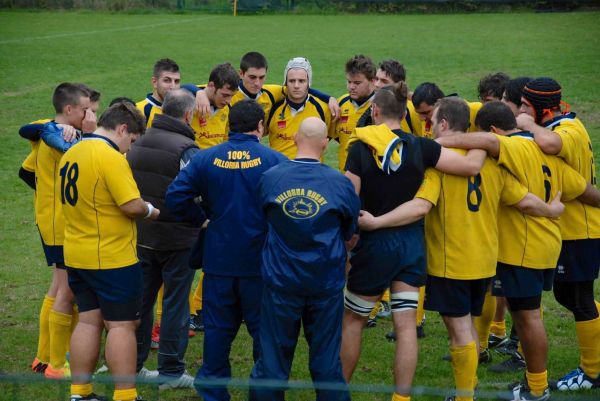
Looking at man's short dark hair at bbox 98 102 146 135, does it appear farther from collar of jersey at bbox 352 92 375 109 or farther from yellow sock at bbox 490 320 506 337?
yellow sock at bbox 490 320 506 337

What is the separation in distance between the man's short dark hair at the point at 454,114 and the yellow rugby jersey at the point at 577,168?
807 millimetres

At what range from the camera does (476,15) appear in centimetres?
3525

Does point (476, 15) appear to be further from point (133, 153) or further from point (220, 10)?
point (133, 153)

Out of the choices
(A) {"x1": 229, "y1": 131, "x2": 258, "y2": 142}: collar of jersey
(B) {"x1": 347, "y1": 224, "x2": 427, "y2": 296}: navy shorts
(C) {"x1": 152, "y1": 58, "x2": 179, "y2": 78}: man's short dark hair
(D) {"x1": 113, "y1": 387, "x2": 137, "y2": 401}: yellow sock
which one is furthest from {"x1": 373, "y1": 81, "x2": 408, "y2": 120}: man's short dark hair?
(C) {"x1": 152, "y1": 58, "x2": 179, "y2": 78}: man's short dark hair

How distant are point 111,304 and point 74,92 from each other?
192 centimetres

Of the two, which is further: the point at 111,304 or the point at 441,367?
the point at 441,367

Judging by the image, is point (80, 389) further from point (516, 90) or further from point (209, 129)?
point (516, 90)

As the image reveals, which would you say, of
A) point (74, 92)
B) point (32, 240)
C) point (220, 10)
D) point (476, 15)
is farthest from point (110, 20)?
point (74, 92)

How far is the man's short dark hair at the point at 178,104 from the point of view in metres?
6.88

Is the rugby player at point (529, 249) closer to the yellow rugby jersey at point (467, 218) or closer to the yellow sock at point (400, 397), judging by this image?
the yellow rugby jersey at point (467, 218)

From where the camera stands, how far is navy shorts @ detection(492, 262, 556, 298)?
21.1ft

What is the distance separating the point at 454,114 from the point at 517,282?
1.37 meters

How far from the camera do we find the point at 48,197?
23.2 feet

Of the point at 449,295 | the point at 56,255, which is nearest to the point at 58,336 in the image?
the point at 56,255
